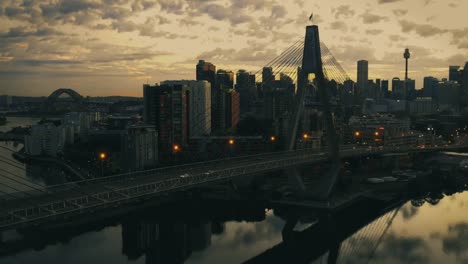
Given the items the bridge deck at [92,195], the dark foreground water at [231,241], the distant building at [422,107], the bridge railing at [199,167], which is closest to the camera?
the bridge deck at [92,195]

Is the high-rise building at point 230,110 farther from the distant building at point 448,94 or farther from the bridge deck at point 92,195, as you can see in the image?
the distant building at point 448,94

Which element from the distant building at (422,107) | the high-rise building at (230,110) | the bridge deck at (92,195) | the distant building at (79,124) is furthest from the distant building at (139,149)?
the distant building at (422,107)

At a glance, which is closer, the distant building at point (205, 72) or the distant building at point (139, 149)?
the distant building at point (139, 149)

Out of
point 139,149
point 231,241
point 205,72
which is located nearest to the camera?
point 231,241

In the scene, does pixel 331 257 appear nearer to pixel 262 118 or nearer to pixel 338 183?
pixel 338 183

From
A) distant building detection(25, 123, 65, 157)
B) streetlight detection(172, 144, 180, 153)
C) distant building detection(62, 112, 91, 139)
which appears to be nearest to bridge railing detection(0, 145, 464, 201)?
streetlight detection(172, 144, 180, 153)

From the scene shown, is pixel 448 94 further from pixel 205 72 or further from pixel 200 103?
pixel 200 103

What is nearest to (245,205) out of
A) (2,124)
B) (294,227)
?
(294,227)

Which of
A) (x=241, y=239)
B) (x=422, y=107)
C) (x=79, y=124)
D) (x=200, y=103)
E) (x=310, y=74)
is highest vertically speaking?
(x=310, y=74)

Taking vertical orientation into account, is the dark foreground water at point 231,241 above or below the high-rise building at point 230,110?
below

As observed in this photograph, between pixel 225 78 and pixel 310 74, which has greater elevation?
pixel 225 78

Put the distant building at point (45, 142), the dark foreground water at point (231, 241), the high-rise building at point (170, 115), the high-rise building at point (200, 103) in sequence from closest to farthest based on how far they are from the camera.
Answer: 1. the dark foreground water at point (231, 241)
2. the high-rise building at point (170, 115)
3. the high-rise building at point (200, 103)
4. the distant building at point (45, 142)

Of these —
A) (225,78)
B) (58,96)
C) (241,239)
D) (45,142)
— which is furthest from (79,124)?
(58,96)
